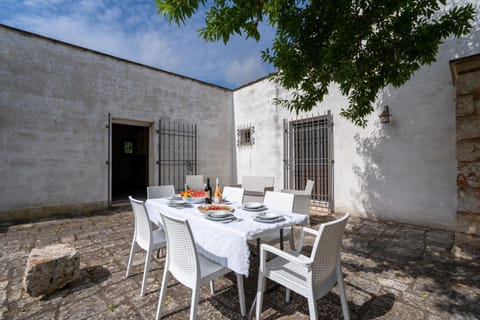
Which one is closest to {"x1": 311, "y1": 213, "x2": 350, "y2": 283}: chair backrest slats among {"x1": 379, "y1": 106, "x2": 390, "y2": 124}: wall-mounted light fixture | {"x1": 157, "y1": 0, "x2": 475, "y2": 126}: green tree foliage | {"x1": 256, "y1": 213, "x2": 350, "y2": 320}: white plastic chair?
{"x1": 256, "y1": 213, "x2": 350, "y2": 320}: white plastic chair

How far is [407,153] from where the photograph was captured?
12.9 ft

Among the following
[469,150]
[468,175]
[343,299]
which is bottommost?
[343,299]

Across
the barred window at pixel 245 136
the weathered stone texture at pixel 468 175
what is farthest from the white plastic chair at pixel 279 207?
the barred window at pixel 245 136

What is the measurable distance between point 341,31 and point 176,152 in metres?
5.06

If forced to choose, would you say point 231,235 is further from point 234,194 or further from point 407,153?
point 407,153

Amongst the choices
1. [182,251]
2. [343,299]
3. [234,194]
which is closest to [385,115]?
[234,194]

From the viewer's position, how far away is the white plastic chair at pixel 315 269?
132cm

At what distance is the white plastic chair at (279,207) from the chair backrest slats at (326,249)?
80 centimetres

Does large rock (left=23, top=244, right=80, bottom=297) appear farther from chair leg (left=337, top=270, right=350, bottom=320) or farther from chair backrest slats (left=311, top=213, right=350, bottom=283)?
chair leg (left=337, top=270, right=350, bottom=320)

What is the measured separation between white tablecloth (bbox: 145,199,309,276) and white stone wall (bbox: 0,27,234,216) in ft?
13.2

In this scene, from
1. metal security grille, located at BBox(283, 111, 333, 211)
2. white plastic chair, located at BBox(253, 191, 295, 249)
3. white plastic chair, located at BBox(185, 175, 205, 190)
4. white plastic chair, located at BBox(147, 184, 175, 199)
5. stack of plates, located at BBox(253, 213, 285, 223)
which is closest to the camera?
stack of plates, located at BBox(253, 213, 285, 223)

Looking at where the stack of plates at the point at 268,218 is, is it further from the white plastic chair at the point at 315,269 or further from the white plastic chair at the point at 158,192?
the white plastic chair at the point at 158,192

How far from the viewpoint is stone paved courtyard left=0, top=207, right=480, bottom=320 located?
170cm

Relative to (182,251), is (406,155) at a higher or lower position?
higher
